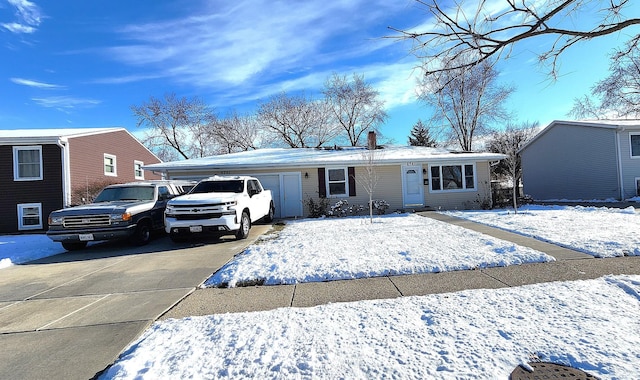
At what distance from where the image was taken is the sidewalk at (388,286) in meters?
4.39

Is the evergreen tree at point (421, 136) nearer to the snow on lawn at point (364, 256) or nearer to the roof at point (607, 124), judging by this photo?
the roof at point (607, 124)


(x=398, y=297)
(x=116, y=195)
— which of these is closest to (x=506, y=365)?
(x=398, y=297)

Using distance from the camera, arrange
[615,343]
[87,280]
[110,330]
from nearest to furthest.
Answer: [615,343], [110,330], [87,280]

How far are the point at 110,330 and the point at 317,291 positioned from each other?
2630 millimetres

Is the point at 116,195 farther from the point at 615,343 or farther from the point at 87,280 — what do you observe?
the point at 615,343

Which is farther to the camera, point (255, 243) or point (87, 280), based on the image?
point (255, 243)

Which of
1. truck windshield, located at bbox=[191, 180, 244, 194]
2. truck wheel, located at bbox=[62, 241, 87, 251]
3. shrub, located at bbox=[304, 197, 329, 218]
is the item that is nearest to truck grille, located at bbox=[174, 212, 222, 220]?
truck windshield, located at bbox=[191, 180, 244, 194]

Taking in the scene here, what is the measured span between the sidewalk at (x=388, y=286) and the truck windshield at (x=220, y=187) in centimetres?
548

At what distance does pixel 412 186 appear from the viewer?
15.9 metres

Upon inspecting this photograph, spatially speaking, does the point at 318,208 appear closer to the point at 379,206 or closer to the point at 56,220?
the point at 379,206

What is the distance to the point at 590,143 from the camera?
63.6 ft

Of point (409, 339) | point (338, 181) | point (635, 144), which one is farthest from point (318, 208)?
point (635, 144)

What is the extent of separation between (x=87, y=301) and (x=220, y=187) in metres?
5.82

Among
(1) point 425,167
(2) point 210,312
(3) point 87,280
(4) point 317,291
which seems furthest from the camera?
(1) point 425,167
